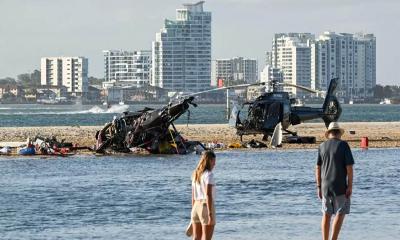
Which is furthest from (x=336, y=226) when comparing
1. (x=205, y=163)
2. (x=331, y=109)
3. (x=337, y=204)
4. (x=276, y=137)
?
(x=331, y=109)

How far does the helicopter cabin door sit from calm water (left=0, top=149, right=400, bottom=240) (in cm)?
532

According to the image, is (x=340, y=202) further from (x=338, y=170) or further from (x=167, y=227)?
(x=167, y=227)

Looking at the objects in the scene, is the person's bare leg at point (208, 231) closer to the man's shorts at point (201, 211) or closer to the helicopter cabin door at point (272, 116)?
the man's shorts at point (201, 211)

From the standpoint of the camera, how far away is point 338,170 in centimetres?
1831

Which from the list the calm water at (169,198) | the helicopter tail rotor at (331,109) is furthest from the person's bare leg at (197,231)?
the helicopter tail rotor at (331,109)

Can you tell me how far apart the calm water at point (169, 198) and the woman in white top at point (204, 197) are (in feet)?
10.9

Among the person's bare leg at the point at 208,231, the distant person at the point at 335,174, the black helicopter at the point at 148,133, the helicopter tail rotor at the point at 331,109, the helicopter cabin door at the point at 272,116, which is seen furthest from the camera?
the helicopter tail rotor at the point at 331,109

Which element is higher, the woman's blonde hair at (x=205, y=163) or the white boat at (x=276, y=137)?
the woman's blonde hair at (x=205, y=163)

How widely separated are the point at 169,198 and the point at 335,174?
10103 mm

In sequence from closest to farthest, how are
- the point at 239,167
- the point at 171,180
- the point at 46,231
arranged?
the point at 46,231
the point at 171,180
the point at 239,167

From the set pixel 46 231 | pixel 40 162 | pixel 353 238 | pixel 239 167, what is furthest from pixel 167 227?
pixel 40 162

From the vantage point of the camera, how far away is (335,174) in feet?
60.2

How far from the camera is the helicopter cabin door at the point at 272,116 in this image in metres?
48.2

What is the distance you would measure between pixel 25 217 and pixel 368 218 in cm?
636
